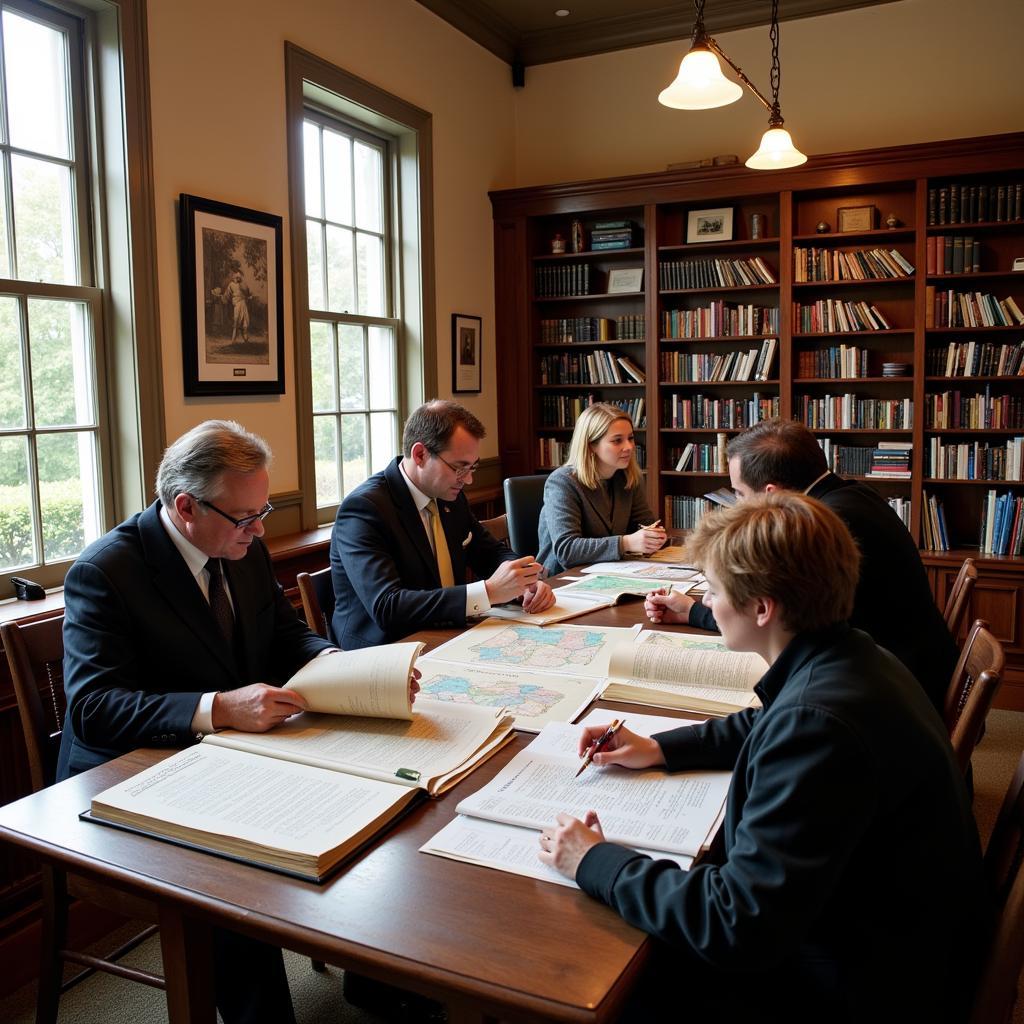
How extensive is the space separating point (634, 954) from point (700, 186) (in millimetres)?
4521

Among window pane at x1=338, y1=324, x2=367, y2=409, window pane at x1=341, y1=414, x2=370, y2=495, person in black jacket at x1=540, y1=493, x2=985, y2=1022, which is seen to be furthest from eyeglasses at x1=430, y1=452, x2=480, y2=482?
window pane at x1=338, y1=324, x2=367, y2=409

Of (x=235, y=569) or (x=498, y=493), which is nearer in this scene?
(x=235, y=569)

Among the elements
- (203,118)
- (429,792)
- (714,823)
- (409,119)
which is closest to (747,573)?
(714,823)

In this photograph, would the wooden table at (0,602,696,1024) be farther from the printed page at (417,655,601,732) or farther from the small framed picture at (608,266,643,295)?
the small framed picture at (608,266,643,295)

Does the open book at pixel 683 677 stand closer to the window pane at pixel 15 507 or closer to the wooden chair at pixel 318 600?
the wooden chair at pixel 318 600

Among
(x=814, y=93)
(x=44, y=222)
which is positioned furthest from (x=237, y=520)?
(x=814, y=93)

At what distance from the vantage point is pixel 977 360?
4.49 metres

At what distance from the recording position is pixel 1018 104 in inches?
179

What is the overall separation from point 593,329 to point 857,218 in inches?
59.8

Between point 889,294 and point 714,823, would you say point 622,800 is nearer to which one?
point 714,823

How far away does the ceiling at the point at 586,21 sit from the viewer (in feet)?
15.9

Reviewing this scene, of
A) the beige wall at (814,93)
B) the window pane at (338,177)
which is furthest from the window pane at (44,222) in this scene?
the beige wall at (814,93)

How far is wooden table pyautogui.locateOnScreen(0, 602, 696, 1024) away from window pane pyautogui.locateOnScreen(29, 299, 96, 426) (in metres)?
1.86

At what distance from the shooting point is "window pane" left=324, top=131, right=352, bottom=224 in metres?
4.21
